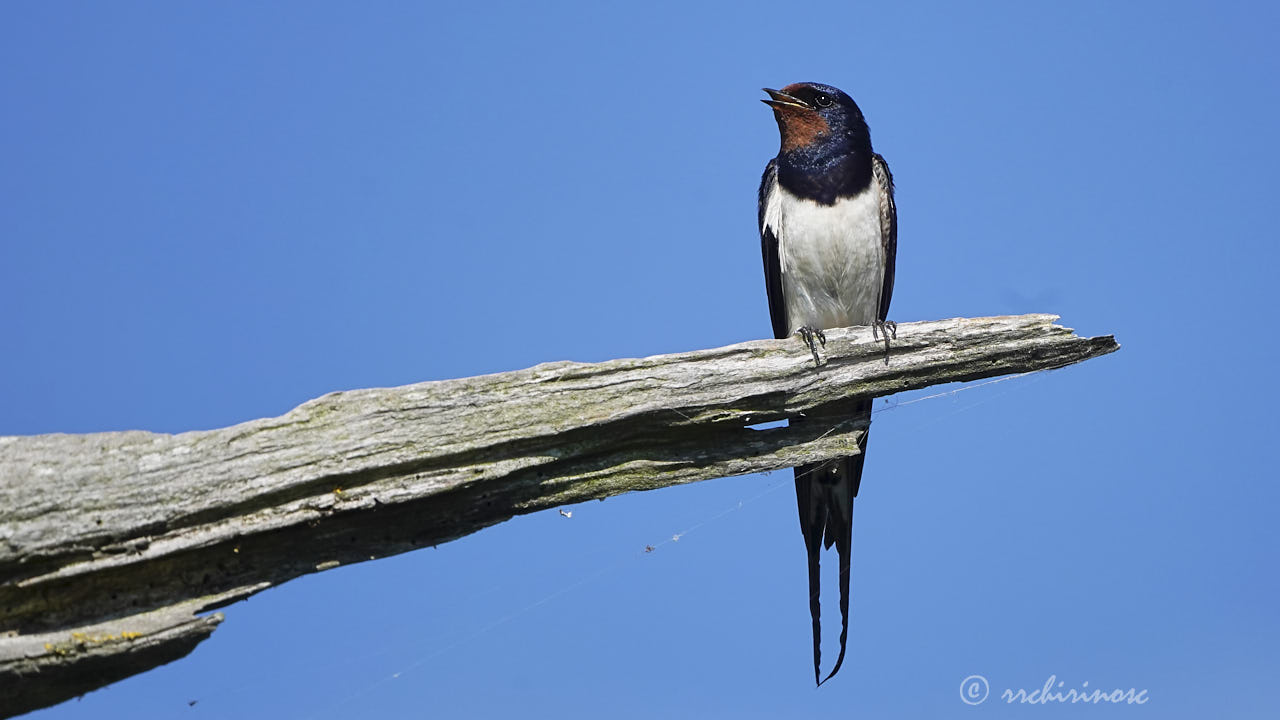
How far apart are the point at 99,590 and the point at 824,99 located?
208 inches

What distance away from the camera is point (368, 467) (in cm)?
458

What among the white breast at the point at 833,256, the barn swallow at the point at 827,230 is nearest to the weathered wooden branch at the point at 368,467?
the barn swallow at the point at 827,230

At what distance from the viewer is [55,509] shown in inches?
172

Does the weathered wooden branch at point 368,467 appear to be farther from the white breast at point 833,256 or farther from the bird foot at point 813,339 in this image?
the white breast at point 833,256

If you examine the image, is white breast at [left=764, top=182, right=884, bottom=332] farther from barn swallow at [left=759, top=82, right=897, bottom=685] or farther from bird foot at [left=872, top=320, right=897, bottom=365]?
bird foot at [left=872, top=320, right=897, bottom=365]

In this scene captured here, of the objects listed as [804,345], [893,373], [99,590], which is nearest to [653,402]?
[804,345]

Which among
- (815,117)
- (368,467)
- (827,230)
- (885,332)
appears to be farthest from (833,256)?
(368,467)

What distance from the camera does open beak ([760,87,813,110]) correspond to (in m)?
7.40

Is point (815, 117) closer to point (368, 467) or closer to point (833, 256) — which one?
point (833, 256)

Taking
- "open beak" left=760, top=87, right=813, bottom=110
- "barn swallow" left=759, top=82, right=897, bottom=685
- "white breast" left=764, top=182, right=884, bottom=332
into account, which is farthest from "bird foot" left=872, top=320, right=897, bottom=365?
"open beak" left=760, top=87, right=813, bottom=110

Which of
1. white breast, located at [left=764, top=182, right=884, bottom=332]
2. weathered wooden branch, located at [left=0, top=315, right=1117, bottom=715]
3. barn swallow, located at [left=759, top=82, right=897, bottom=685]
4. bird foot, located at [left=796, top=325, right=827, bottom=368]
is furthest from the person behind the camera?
white breast, located at [left=764, top=182, right=884, bottom=332]

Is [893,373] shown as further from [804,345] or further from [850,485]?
[850,485]

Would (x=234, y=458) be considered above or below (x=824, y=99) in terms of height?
below

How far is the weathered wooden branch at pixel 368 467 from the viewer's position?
4340mm
